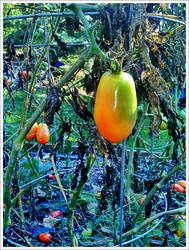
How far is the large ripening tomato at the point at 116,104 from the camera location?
554mm

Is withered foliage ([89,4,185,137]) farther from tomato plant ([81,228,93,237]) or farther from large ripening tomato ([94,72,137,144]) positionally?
tomato plant ([81,228,93,237])

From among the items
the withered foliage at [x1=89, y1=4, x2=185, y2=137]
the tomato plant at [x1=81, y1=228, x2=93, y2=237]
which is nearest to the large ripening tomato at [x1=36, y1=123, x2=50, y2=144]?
the tomato plant at [x1=81, y1=228, x2=93, y2=237]

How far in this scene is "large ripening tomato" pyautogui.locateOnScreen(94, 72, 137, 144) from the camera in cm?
55

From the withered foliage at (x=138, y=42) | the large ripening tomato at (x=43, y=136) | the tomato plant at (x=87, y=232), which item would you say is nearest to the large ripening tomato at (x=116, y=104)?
the withered foliage at (x=138, y=42)

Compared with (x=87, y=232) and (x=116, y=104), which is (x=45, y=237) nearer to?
(x=87, y=232)

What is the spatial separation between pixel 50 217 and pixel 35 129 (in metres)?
0.51

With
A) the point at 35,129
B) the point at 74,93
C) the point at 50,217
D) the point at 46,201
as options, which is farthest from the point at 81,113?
the point at 46,201

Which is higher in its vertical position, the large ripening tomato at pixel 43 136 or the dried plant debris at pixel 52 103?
the dried plant debris at pixel 52 103

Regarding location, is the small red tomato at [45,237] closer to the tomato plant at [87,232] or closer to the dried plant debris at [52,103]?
the tomato plant at [87,232]

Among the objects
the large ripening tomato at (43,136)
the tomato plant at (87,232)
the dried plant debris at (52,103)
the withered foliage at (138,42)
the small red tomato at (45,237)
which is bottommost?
the small red tomato at (45,237)

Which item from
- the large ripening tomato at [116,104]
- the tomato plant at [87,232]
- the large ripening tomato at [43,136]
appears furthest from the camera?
the tomato plant at [87,232]

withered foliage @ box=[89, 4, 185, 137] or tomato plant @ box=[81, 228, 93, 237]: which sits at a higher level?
withered foliage @ box=[89, 4, 185, 137]

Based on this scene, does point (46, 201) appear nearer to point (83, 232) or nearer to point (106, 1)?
point (83, 232)

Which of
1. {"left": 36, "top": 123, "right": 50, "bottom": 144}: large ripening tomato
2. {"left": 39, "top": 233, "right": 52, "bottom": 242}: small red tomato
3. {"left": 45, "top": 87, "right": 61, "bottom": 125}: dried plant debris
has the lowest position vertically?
{"left": 39, "top": 233, "right": 52, "bottom": 242}: small red tomato
